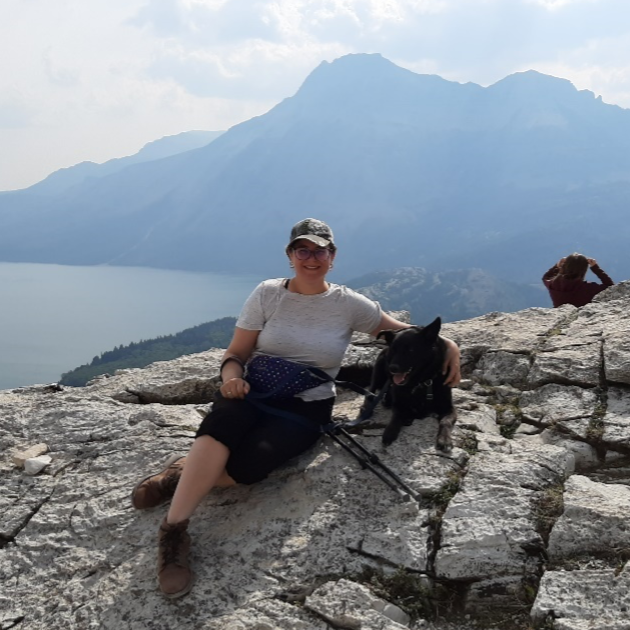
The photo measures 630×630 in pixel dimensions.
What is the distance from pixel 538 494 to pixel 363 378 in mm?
3288

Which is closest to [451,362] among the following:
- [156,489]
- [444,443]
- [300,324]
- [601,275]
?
[444,443]

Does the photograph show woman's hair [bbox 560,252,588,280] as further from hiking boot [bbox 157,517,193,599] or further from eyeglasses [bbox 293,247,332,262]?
hiking boot [bbox 157,517,193,599]

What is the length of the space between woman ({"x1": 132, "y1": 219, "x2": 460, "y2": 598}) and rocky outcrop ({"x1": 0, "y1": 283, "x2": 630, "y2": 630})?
12.3 inches

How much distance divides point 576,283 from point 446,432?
5.83m

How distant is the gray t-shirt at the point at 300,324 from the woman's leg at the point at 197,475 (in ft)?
3.51

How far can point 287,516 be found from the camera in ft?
15.0

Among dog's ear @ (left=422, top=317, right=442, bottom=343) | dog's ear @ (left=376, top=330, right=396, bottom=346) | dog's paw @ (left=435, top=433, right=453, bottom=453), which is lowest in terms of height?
dog's paw @ (left=435, top=433, right=453, bottom=453)

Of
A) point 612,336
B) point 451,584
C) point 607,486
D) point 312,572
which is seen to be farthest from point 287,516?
point 612,336

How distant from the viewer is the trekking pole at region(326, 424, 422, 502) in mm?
4598

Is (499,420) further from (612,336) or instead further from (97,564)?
(97,564)

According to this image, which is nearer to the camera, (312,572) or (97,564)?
(312,572)

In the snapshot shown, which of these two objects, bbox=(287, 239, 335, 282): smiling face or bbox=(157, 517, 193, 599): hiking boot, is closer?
bbox=(157, 517, 193, 599): hiking boot

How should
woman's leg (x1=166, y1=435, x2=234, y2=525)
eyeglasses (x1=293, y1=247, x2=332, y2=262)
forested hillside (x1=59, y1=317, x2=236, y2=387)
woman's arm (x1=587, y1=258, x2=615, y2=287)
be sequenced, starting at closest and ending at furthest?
woman's leg (x1=166, y1=435, x2=234, y2=525)
eyeglasses (x1=293, y1=247, x2=332, y2=262)
woman's arm (x1=587, y1=258, x2=615, y2=287)
forested hillside (x1=59, y1=317, x2=236, y2=387)

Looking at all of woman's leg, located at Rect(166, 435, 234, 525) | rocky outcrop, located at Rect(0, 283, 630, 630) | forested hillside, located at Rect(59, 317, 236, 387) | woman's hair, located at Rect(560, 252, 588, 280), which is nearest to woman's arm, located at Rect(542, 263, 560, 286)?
woman's hair, located at Rect(560, 252, 588, 280)
